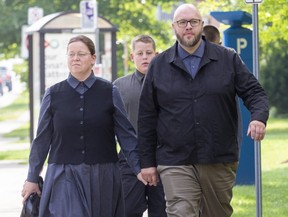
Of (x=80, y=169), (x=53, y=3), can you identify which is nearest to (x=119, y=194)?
(x=80, y=169)

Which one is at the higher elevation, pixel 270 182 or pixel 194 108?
pixel 194 108

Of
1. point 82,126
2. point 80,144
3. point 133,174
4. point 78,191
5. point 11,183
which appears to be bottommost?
point 11,183

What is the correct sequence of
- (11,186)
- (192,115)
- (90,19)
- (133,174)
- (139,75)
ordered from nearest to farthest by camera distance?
(192,115) < (133,174) < (139,75) < (11,186) < (90,19)

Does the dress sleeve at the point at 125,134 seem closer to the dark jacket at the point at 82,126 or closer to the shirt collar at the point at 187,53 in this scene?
the dark jacket at the point at 82,126

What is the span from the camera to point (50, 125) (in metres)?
7.89

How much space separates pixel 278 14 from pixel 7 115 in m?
41.3

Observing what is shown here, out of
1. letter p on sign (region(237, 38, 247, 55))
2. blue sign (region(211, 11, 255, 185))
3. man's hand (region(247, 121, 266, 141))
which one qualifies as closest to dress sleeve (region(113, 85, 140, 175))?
man's hand (region(247, 121, 266, 141))

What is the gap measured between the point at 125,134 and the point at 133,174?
1.26 m

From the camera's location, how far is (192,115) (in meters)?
7.64

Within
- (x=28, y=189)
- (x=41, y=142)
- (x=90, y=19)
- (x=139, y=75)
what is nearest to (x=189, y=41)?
(x=41, y=142)

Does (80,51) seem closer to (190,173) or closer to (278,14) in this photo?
(190,173)

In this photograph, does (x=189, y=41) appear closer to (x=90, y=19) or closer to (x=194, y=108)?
(x=194, y=108)

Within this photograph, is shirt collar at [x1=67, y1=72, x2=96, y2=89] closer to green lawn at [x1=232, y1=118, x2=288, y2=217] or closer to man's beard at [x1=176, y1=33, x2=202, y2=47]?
man's beard at [x1=176, y1=33, x2=202, y2=47]

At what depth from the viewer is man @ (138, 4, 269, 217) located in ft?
25.1
